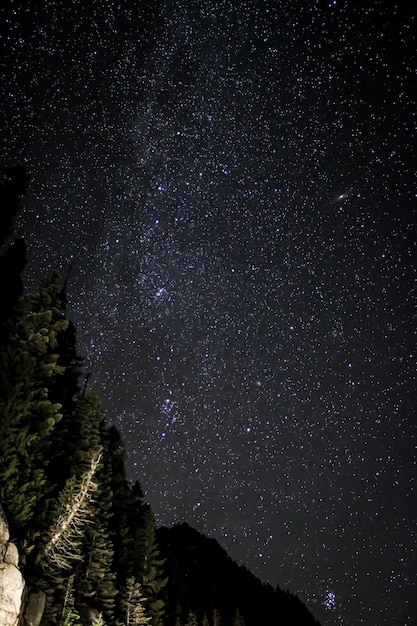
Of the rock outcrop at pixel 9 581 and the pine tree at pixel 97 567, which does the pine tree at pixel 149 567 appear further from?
the rock outcrop at pixel 9 581

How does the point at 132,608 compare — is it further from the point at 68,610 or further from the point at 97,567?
the point at 68,610

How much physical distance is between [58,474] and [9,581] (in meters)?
9.08

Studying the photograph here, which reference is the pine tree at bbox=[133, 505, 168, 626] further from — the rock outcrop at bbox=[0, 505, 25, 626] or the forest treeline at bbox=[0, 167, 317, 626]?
the rock outcrop at bbox=[0, 505, 25, 626]

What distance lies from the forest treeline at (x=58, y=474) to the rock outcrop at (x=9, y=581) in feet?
3.07

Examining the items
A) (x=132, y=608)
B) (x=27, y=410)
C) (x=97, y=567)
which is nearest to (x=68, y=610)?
(x=97, y=567)

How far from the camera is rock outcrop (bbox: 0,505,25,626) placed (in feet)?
42.6

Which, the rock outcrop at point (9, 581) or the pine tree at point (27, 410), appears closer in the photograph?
the rock outcrop at point (9, 581)

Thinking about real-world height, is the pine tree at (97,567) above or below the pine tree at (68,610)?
below

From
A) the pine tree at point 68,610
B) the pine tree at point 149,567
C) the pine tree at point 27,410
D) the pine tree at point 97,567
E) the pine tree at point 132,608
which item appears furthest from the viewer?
the pine tree at point 149,567

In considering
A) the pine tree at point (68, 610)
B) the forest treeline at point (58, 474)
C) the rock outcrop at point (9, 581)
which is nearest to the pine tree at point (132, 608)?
the forest treeline at point (58, 474)

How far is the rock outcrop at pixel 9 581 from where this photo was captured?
42.6 ft

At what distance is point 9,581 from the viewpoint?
43.8ft

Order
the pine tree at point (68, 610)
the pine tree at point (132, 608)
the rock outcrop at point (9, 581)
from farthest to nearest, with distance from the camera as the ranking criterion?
the pine tree at point (132, 608) → the pine tree at point (68, 610) → the rock outcrop at point (9, 581)

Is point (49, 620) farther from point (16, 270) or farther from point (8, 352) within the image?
point (16, 270)
